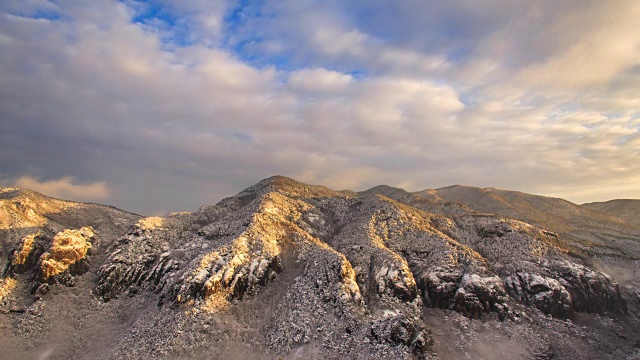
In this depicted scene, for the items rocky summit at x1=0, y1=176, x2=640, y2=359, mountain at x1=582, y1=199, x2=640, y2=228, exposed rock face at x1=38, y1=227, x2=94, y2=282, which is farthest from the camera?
mountain at x1=582, y1=199, x2=640, y2=228

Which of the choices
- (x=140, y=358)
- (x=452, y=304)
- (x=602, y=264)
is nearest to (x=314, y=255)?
(x=452, y=304)

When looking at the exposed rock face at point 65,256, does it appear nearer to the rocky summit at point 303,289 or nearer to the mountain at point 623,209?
the rocky summit at point 303,289

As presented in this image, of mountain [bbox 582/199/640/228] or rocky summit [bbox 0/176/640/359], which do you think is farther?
mountain [bbox 582/199/640/228]

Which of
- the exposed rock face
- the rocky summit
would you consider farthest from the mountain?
the exposed rock face

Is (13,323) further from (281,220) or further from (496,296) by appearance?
(496,296)

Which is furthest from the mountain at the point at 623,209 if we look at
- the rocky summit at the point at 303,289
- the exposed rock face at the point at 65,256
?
the exposed rock face at the point at 65,256

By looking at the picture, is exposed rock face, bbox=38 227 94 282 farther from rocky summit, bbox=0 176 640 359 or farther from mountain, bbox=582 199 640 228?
mountain, bbox=582 199 640 228
